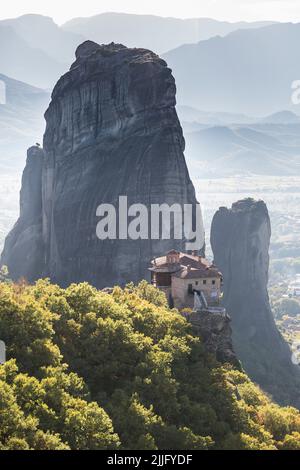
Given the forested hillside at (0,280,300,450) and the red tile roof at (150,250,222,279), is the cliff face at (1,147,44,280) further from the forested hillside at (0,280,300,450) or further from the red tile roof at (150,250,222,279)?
the forested hillside at (0,280,300,450)

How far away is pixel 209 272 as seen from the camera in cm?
8044

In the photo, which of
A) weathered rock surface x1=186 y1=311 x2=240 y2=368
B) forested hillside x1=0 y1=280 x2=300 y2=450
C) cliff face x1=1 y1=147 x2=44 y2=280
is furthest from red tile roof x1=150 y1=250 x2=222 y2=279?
cliff face x1=1 y1=147 x2=44 y2=280

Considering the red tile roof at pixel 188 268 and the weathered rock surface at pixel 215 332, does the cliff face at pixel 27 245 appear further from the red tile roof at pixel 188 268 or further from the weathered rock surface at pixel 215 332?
the weathered rock surface at pixel 215 332

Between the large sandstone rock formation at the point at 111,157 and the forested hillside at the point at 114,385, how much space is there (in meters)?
79.7

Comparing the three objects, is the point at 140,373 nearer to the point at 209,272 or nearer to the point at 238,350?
the point at 209,272

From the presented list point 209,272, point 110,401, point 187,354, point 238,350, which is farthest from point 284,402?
point 110,401

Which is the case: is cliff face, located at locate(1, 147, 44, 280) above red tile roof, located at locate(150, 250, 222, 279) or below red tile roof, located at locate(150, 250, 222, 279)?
above

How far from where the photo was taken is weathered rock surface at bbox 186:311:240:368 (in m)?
68.6

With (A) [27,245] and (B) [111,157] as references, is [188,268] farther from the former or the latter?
(A) [27,245]

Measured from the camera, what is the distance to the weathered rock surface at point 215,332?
225ft

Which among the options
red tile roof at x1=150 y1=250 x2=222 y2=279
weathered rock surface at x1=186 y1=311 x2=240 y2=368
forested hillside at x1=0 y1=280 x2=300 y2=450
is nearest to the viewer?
forested hillside at x1=0 y1=280 x2=300 y2=450

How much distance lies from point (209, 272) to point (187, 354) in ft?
62.4

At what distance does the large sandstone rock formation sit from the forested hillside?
79716mm

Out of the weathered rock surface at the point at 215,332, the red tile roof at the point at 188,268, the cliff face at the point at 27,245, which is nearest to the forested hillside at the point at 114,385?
the weathered rock surface at the point at 215,332
